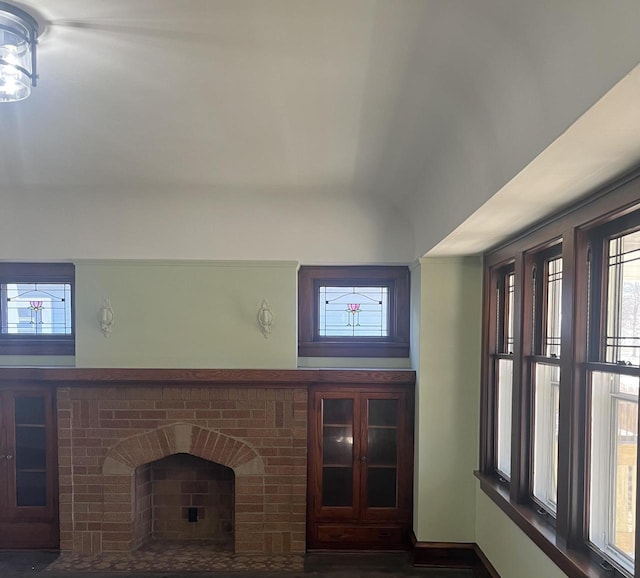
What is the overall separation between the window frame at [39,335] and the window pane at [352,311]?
2.21 m

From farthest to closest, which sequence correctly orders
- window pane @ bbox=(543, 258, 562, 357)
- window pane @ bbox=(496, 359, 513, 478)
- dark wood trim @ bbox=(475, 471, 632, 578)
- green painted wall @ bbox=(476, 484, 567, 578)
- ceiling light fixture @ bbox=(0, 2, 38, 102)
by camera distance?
window pane @ bbox=(496, 359, 513, 478) < window pane @ bbox=(543, 258, 562, 357) < green painted wall @ bbox=(476, 484, 567, 578) < dark wood trim @ bbox=(475, 471, 632, 578) < ceiling light fixture @ bbox=(0, 2, 38, 102)

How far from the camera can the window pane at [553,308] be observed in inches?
112

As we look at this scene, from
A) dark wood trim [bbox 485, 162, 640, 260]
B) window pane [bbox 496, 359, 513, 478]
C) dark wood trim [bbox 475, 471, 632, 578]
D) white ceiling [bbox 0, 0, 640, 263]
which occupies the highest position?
white ceiling [bbox 0, 0, 640, 263]

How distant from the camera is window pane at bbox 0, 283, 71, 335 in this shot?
15.0ft

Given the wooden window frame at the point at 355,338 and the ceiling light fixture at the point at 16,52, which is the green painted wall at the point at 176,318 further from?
the ceiling light fixture at the point at 16,52

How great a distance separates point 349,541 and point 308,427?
1.03 m

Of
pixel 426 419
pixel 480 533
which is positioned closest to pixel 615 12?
pixel 426 419

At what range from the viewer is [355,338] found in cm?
457

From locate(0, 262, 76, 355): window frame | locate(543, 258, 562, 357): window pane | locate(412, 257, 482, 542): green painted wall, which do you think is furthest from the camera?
locate(0, 262, 76, 355): window frame

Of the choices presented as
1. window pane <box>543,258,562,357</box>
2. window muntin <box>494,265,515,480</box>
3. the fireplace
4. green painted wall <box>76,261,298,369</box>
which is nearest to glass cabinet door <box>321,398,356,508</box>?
green painted wall <box>76,261,298,369</box>

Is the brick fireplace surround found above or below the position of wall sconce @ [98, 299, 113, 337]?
below

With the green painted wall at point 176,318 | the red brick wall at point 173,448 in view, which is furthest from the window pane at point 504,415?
the green painted wall at point 176,318

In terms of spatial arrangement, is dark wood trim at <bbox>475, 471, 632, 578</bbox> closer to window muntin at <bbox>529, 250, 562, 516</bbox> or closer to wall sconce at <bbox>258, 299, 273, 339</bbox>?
window muntin at <bbox>529, 250, 562, 516</bbox>

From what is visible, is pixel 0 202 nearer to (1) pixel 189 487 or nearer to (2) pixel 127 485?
(2) pixel 127 485
